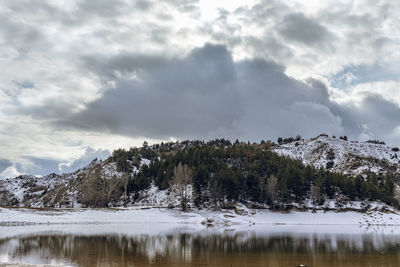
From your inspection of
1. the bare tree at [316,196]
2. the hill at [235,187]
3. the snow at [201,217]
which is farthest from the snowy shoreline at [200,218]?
the hill at [235,187]

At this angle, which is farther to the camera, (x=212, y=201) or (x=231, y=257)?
(x=212, y=201)

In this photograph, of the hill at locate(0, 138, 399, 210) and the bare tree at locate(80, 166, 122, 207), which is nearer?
the hill at locate(0, 138, 399, 210)

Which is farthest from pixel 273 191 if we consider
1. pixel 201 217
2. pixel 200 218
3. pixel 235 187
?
pixel 200 218

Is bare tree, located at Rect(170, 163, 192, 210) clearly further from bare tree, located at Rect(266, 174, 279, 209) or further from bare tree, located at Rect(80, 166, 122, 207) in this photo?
bare tree, located at Rect(266, 174, 279, 209)

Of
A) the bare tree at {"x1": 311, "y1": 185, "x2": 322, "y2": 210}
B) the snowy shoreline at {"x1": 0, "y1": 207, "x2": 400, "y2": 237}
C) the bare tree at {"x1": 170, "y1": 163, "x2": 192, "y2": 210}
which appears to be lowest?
the snowy shoreline at {"x1": 0, "y1": 207, "x2": 400, "y2": 237}

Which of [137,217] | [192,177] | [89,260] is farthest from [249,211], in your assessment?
[89,260]

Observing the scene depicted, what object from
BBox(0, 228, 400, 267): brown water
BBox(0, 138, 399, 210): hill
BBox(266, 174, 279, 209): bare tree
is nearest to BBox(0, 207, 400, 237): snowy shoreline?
BBox(266, 174, 279, 209): bare tree

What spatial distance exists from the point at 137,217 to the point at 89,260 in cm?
7253

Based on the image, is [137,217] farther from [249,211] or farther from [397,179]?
[397,179]

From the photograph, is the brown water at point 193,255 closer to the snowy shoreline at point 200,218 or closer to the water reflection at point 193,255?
the water reflection at point 193,255

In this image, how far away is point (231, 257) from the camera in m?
36.0

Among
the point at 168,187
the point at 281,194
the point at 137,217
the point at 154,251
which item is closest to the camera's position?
the point at 154,251

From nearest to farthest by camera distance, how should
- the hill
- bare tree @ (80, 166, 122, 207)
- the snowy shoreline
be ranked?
the snowy shoreline < the hill < bare tree @ (80, 166, 122, 207)

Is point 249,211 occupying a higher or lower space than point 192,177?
lower
